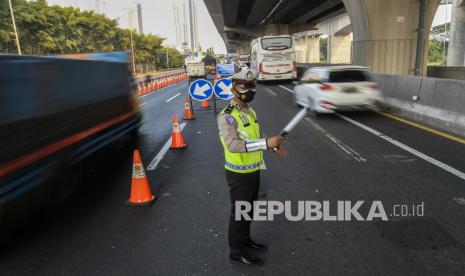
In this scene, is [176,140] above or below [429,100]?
below

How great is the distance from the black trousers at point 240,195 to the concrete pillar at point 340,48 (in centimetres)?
7588

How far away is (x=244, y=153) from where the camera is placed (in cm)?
357

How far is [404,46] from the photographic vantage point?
68.4 feet

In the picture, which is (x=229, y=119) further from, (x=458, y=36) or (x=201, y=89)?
(x=458, y=36)

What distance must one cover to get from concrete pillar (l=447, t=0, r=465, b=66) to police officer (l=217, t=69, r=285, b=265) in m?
44.2

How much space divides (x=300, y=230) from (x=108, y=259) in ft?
7.25

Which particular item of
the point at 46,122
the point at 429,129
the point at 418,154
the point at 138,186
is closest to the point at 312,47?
the point at 429,129

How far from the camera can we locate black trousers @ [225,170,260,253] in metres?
3.66

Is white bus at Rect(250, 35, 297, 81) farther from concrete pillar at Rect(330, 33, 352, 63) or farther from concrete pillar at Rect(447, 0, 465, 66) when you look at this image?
concrete pillar at Rect(330, 33, 352, 63)

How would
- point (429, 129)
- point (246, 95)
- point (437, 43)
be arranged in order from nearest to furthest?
point (246, 95) < point (429, 129) < point (437, 43)

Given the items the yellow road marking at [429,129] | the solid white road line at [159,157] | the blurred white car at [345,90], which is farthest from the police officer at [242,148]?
the blurred white car at [345,90]

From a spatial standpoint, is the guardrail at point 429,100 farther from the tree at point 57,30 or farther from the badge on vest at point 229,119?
the tree at point 57,30

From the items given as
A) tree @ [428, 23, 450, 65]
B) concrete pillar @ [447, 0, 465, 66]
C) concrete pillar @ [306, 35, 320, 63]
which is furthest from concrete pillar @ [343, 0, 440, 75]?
tree @ [428, 23, 450, 65]

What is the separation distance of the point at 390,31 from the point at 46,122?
1999 cm
